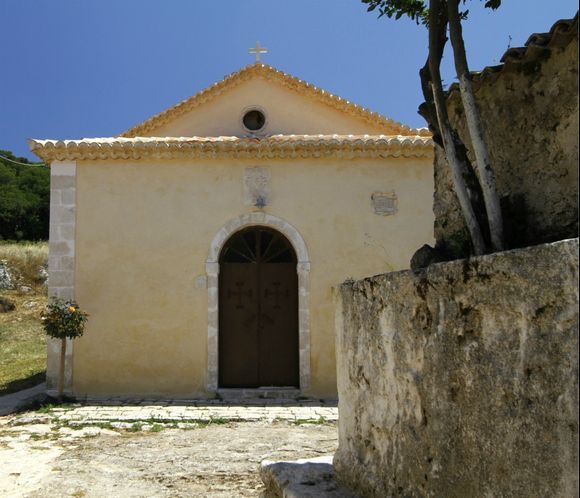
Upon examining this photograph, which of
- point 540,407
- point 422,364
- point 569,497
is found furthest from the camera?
point 422,364

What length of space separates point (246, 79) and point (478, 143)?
10.9 meters

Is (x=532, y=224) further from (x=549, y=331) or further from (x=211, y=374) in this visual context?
Answer: (x=211, y=374)

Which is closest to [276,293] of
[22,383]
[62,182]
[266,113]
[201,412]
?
[201,412]

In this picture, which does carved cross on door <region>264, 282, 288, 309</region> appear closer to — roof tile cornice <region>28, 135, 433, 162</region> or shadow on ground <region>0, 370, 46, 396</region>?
roof tile cornice <region>28, 135, 433, 162</region>

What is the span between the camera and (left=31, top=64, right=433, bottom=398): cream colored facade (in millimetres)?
9141

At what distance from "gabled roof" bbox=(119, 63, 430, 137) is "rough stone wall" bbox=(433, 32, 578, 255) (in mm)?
9948

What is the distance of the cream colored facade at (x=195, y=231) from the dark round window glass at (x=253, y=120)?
9.40ft

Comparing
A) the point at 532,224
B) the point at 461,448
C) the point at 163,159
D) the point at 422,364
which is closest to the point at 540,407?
the point at 461,448

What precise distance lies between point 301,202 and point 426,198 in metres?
1.96

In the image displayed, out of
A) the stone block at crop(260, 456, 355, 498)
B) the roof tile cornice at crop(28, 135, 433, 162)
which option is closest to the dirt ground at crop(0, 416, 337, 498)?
the stone block at crop(260, 456, 355, 498)

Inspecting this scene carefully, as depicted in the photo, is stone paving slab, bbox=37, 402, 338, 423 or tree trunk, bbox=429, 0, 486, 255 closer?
tree trunk, bbox=429, 0, 486, 255

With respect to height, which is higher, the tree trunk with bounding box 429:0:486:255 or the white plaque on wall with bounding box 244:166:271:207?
the white plaque on wall with bounding box 244:166:271:207

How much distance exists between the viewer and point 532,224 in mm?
2105

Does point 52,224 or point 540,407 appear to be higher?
point 52,224
